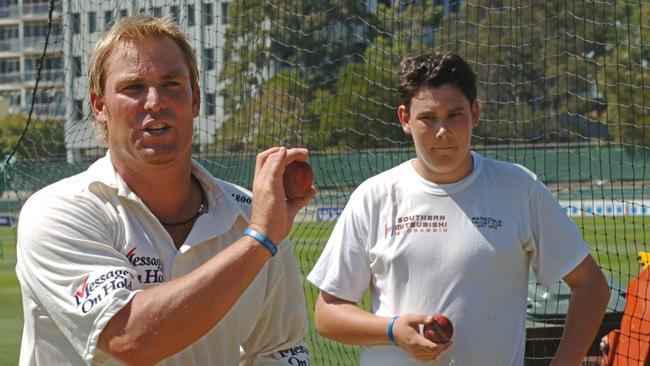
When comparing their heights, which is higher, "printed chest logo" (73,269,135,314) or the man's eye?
the man's eye

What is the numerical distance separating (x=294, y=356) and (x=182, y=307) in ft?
2.04

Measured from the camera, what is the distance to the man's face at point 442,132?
3855 mm

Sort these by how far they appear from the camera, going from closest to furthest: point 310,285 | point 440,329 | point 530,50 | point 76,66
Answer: point 440,329, point 310,285, point 76,66, point 530,50

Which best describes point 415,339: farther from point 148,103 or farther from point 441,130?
point 148,103

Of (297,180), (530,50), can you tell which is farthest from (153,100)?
(530,50)

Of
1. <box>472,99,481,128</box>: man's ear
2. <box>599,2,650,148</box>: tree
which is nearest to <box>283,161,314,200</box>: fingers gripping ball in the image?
<box>472,99,481,128</box>: man's ear

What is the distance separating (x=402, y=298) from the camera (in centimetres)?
382

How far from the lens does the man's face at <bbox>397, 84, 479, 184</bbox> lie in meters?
3.86

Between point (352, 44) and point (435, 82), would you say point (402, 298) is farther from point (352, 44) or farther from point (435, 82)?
point (352, 44)

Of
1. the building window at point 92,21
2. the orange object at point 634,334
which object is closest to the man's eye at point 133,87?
the orange object at point 634,334

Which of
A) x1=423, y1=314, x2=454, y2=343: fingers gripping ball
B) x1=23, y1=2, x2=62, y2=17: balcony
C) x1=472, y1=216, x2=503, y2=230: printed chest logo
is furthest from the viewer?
x1=23, y1=2, x2=62, y2=17: balcony

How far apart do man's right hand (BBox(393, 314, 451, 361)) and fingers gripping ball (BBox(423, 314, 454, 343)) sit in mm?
16

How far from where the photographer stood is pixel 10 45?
84750 millimetres

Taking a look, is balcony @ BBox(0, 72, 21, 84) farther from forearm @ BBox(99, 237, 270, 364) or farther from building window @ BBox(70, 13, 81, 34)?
forearm @ BBox(99, 237, 270, 364)
